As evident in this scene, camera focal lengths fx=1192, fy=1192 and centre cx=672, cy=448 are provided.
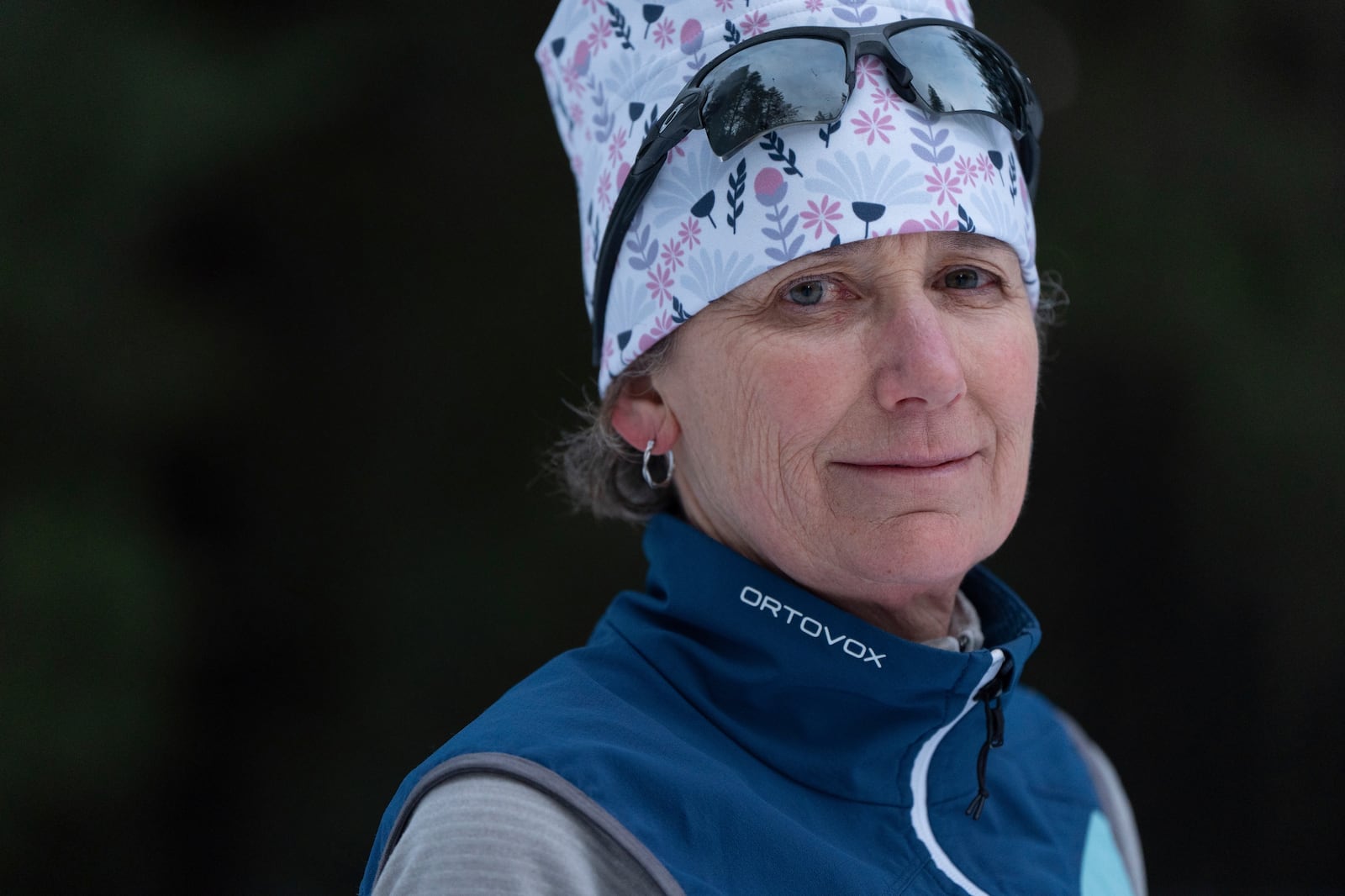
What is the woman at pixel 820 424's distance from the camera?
171 cm

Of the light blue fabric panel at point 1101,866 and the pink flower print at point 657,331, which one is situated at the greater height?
the pink flower print at point 657,331

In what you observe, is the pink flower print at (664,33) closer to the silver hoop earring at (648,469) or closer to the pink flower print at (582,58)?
the pink flower print at (582,58)

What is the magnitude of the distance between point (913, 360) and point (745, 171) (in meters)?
0.38

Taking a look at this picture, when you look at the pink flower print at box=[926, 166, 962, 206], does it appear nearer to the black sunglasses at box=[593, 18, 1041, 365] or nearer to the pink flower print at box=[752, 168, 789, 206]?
the black sunglasses at box=[593, 18, 1041, 365]

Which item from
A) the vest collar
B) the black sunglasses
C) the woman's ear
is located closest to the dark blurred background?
the woman's ear

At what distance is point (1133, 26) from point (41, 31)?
3.61 metres

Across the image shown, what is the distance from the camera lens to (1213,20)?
430 centimetres

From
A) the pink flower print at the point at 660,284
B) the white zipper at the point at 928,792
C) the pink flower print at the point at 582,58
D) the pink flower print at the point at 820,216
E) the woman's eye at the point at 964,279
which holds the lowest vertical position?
the white zipper at the point at 928,792

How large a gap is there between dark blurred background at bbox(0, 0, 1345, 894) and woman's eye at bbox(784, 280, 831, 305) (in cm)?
245

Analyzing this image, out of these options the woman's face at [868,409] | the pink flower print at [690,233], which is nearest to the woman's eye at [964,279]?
the woman's face at [868,409]

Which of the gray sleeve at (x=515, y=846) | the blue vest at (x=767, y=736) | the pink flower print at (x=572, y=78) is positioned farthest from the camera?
the pink flower print at (x=572, y=78)

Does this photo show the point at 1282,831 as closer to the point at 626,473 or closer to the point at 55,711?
the point at 626,473

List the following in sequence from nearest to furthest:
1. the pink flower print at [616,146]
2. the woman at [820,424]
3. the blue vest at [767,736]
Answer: the blue vest at [767,736], the woman at [820,424], the pink flower print at [616,146]

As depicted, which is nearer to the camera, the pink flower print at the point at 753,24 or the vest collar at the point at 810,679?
the vest collar at the point at 810,679
